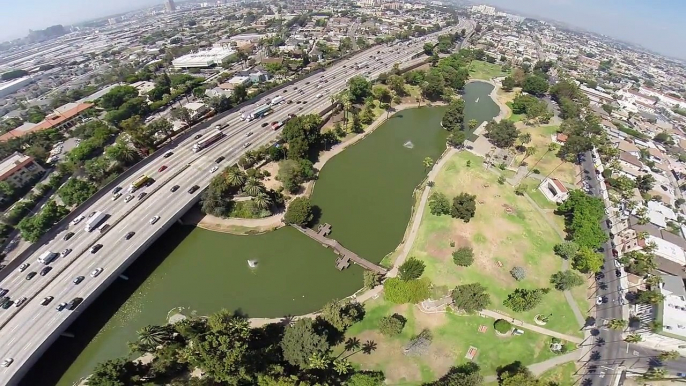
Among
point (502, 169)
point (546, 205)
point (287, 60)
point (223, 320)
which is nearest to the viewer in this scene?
point (223, 320)

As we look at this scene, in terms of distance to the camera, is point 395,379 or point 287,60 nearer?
point 395,379

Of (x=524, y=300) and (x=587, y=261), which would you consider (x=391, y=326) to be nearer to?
(x=524, y=300)

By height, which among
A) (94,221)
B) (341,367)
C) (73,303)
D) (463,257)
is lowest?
(463,257)

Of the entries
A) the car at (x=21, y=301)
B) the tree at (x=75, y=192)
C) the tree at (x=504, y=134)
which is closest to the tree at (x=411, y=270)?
the tree at (x=504, y=134)

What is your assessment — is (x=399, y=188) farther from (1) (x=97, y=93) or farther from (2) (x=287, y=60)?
(1) (x=97, y=93)

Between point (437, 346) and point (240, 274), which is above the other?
point (240, 274)

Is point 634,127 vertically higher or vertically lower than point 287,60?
lower

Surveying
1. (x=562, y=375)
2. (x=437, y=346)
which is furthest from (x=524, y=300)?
(x=437, y=346)

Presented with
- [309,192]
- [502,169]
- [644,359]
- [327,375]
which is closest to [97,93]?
[309,192]
